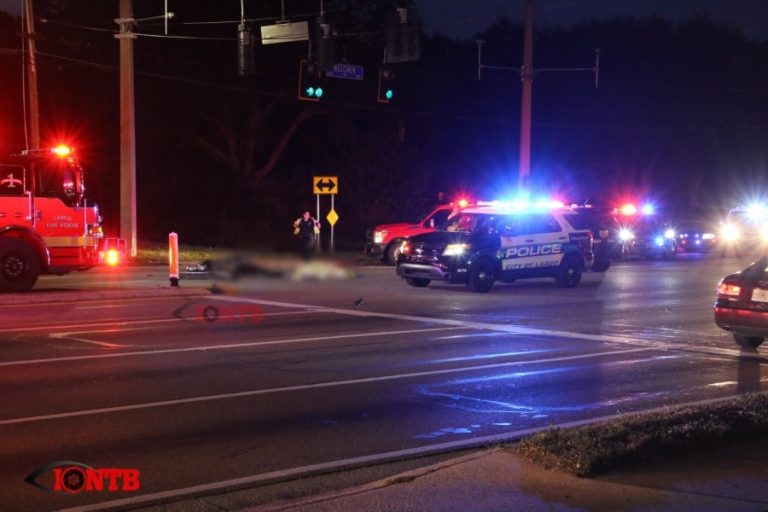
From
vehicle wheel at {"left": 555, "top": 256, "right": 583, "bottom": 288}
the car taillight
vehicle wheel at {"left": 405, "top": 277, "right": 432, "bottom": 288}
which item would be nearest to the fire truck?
vehicle wheel at {"left": 405, "top": 277, "right": 432, "bottom": 288}

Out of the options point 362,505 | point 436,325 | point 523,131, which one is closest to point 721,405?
point 362,505

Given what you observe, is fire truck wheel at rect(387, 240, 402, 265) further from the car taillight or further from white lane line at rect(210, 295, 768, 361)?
the car taillight

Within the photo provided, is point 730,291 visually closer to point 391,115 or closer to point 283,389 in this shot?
point 283,389

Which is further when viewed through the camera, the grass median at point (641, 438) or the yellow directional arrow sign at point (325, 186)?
the yellow directional arrow sign at point (325, 186)

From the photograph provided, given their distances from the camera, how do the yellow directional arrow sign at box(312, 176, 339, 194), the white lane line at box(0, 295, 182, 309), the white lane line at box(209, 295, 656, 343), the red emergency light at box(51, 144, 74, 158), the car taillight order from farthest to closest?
the yellow directional arrow sign at box(312, 176, 339, 194) < the red emergency light at box(51, 144, 74, 158) < the white lane line at box(0, 295, 182, 309) < the white lane line at box(209, 295, 656, 343) < the car taillight

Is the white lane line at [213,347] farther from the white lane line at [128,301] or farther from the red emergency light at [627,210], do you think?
the red emergency light at [627,210]

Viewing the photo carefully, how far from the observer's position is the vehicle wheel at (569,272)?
73.7 ft

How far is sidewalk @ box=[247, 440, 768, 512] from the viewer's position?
588 cm

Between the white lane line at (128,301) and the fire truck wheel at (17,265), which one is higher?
the fire truck wheel at (17,265)

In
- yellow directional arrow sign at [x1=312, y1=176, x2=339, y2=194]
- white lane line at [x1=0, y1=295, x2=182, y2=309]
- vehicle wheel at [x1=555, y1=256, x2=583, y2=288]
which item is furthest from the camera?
yellow directional arrow sign at [x1=312, y1=176, x2=339, y2=194]

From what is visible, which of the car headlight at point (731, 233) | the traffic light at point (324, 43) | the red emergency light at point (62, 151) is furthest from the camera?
the car headlight at point (731, 233)

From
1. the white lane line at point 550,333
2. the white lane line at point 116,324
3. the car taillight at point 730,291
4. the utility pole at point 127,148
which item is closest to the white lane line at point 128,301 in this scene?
the white lane line at point 550,333

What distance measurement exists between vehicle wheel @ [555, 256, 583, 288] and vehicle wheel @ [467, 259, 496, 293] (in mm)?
2368

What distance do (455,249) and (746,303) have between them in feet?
27.5
